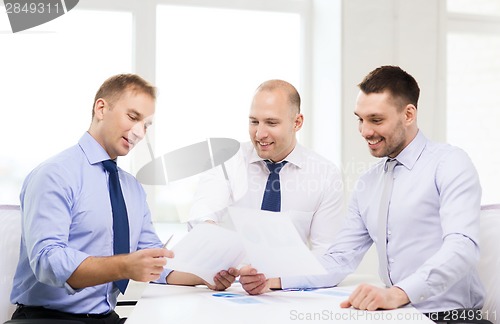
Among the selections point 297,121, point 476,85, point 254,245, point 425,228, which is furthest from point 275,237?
point 476,85

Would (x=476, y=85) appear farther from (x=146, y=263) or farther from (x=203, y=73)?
(x=146, y=263)

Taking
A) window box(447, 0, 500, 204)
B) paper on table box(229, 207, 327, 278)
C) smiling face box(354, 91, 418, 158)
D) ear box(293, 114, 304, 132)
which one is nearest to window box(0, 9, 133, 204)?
ear box(293, 114, 304, 132)

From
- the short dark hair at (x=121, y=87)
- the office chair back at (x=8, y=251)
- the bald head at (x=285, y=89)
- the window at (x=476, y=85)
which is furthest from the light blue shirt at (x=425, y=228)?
the window at (x=476, y=85)

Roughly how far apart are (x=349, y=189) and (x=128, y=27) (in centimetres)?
170

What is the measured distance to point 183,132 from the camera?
12.5ft

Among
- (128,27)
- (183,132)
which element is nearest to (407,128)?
(183,132)

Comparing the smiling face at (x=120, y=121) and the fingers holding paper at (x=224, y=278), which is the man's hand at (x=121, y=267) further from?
the smiling face at (x=120, y=121)

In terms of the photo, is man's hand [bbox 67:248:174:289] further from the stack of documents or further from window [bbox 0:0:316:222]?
window [bbox 0:0:316:222]

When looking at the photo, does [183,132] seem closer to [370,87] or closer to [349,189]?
[349,189]

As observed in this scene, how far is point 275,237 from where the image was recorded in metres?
1.83

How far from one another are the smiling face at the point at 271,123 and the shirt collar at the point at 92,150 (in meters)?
0.76

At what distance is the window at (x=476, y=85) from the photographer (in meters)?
4.20

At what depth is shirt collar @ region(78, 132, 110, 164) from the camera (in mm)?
2154

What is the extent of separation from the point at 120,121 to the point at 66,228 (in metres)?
0.45
